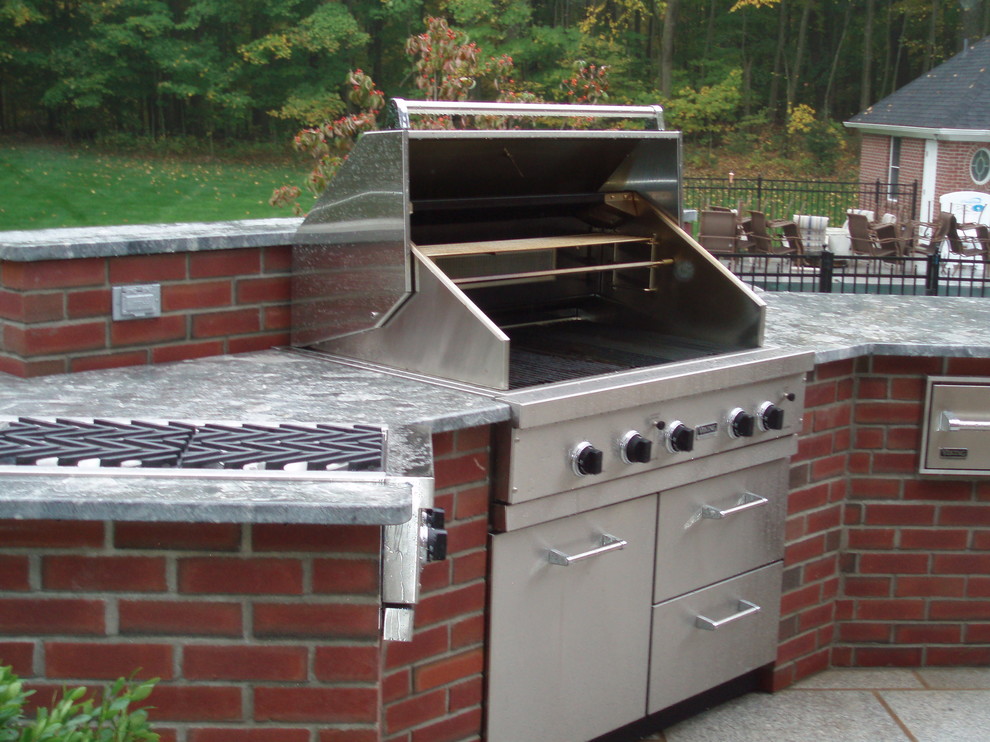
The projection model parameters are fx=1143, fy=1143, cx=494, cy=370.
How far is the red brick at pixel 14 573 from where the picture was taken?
5.99 ft

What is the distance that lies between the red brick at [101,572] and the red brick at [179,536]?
0.09 feet

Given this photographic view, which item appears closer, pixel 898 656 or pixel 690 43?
pixel 898 656

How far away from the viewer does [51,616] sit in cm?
185

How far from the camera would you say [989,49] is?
81.4 ft

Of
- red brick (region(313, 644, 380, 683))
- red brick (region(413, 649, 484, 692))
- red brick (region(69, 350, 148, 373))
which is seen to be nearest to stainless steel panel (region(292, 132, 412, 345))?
red brick (region(69, 350, 148, 373))

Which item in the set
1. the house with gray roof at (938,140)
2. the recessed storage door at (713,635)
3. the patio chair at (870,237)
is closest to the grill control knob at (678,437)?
the recessed storage door at (713,635)

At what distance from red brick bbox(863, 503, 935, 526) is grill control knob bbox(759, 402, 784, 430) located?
702 millimetres

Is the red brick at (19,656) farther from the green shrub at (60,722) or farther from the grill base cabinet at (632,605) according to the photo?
the grill base cabinet at (632,605)

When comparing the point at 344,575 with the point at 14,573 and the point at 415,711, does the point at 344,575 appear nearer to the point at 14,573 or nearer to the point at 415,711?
the point at 14,573

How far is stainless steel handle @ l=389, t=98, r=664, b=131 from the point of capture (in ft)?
9.98

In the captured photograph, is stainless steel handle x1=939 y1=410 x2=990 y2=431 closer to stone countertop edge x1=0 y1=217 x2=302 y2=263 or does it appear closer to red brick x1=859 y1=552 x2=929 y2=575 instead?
red brick x1=859 y1=552 x2=929 y2=575

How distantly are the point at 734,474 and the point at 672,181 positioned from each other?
3.12 ft

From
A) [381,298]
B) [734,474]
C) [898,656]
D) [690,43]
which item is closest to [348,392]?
[381,298]

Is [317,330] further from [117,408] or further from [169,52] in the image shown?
[169,52]
